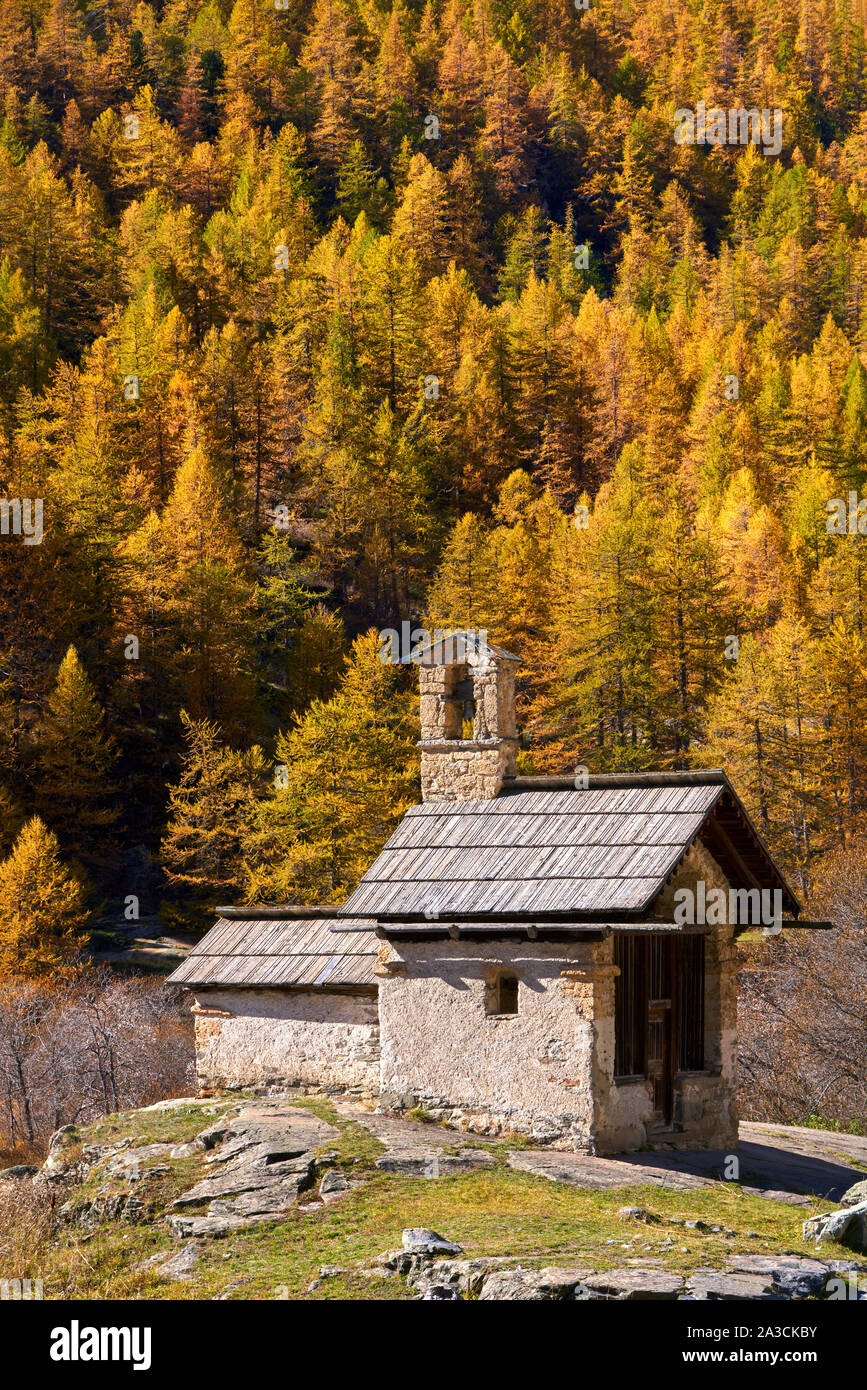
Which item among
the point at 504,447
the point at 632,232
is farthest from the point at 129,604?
the point at 632,232

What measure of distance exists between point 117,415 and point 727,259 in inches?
1915

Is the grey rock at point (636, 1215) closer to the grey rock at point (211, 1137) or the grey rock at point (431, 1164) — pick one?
the grey rock at point (431, 1164)

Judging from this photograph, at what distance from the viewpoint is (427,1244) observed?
1318 cm

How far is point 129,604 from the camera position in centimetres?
5362

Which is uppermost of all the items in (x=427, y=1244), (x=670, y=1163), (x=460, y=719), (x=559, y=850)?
(x=460, y=719)

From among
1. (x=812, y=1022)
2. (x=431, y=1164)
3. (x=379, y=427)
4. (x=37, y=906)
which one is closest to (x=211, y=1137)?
A: (x=431, y=1164)

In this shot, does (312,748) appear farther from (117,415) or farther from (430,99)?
(430,99)

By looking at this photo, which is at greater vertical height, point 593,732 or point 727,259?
point 727,259

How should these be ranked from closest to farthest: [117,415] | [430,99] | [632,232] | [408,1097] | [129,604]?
1. [408,1097]
2. [129,604]
3. [117,415]
4. [632,232]
5. [430,99]

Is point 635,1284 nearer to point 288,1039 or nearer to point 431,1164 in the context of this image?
point 431,1164

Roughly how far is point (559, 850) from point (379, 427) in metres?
54.7

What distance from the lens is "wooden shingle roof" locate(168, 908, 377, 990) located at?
66.8 feet

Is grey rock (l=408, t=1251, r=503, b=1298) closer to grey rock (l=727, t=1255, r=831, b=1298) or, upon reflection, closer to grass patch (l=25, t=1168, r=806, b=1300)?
grass patch (l=25, t=1168, r=806, b=1300)

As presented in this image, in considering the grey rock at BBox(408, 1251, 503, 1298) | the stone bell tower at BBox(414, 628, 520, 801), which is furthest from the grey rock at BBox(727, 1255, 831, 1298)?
the stone bell tower at BBox(414, 628, 520, 801)
